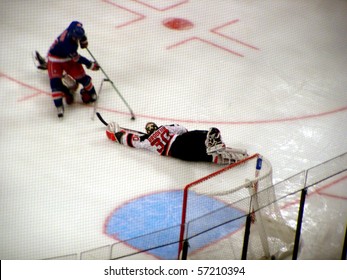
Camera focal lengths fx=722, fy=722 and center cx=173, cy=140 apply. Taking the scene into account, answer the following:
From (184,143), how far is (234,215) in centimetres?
144

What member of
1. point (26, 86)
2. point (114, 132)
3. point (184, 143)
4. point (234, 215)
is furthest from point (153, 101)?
point (234, 215)

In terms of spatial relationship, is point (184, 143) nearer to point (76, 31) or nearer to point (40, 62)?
point (76, 31)

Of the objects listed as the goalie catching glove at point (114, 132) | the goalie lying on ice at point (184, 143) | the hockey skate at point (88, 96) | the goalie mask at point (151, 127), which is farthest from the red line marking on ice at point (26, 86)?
the goalie mask at point (151, 127)

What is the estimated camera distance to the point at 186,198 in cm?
402

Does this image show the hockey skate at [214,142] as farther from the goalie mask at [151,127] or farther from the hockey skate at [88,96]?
the hockey skate at [88,96]

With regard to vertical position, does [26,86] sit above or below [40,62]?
below

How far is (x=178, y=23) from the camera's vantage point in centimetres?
734

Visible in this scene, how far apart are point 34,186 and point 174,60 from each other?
2.26 meters

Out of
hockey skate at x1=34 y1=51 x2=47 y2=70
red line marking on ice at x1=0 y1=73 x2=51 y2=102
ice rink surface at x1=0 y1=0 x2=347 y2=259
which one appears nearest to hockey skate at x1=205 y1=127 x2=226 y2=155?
ice rink surface at x1=0 y1=0 x2=347 y2=259

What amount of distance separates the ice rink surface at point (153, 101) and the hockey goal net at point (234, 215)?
250mm

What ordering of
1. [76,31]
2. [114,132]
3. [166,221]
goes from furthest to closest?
[76,31] < [114,132] < [166,221]

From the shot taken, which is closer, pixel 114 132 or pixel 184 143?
pixel 184 143
